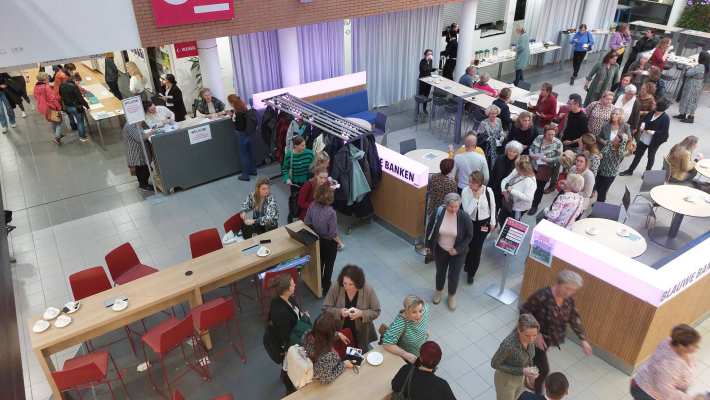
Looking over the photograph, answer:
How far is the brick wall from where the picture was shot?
796 centimetres

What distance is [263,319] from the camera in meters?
6.27

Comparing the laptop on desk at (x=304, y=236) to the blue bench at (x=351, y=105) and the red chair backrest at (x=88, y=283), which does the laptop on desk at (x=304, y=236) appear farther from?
the blue bench at (x=351, y=105)

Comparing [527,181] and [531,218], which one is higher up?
[527,181]

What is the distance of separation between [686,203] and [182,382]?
6.90 metres

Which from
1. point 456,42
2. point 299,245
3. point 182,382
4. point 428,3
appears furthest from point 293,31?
point 182,382

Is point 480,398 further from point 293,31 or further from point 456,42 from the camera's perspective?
point 456,42

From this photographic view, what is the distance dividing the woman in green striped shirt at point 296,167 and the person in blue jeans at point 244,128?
61.8 inches

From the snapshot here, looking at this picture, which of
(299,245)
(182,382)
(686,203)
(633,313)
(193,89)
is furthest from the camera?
(193,89)

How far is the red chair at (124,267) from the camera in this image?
5.98 m

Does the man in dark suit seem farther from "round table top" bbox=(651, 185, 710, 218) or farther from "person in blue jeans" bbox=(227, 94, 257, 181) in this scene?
"person in blue jeans" bbox=(227, 94, 257, 181)

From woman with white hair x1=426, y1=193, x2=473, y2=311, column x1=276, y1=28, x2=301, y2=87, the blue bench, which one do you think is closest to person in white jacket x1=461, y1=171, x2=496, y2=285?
woman with white hair x1=426, y1=193, x2=473, y2=311

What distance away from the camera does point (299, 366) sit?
13.4 ft

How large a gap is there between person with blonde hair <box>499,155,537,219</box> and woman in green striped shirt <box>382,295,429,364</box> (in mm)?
2717

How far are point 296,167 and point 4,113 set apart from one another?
8265 millimetres
